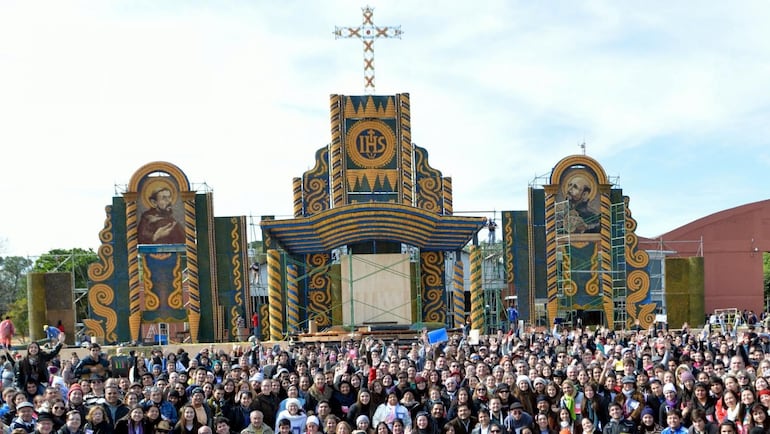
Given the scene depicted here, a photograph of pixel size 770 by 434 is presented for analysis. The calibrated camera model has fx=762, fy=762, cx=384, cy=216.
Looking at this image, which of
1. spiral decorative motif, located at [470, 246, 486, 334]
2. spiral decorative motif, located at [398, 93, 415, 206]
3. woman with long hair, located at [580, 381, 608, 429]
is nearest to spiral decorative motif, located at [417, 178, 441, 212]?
spiral decorative motif, located at [398, 93, 415, 206]

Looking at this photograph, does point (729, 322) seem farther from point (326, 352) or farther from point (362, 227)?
point (326, 352)

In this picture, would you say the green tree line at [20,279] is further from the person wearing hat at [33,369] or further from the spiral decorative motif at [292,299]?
the person wearing hat at [33,369]

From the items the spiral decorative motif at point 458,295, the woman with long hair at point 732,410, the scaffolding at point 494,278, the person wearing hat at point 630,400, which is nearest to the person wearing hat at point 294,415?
the person wearing hat at point 630,400

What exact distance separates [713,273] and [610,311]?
376 inches

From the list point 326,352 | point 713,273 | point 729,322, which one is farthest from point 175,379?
point 713,273

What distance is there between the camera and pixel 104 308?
2802 cm

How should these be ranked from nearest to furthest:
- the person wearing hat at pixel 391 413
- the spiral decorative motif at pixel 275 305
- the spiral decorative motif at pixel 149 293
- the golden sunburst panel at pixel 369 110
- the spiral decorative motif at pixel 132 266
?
the person wearing hat at pixel 391 413 → the spiral decorative motif at pixel 275 305 → the spiral decorative motif at pixel 132 266 → the spiral decorative motif at pixel 149 293 → the golden sunburst panel at pixel 369 110

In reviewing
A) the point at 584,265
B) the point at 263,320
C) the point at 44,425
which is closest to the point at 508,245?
the point at 584,265

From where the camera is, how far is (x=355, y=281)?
88.5ft

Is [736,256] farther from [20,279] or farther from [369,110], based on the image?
[20,279]

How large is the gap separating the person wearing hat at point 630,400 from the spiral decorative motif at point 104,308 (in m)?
22.0

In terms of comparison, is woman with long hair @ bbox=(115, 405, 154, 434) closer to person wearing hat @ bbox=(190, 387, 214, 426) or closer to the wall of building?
person wearing hat @ bbox=(190, 387, 214, 426)

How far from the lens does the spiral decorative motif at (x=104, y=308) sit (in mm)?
27797

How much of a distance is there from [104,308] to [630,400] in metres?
22.5
